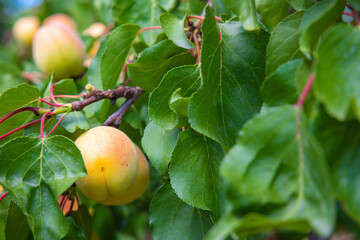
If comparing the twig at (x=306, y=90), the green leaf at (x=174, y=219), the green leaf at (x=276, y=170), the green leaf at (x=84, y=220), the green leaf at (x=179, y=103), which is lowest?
the green leaf at (x=84, y=220)

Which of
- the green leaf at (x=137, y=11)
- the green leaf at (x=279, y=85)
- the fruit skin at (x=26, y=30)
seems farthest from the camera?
the fruit skin at (x=26, y=30)

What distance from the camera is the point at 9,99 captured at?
67cm

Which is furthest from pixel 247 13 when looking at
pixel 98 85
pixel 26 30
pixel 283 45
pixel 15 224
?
pixel 26 30

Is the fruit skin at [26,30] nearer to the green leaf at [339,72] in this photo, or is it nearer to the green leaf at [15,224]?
the green leaf at [15,224]

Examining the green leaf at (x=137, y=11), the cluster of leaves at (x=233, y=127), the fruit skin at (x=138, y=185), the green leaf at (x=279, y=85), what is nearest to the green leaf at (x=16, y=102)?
the cluster of leaves at (x=233, y=127)

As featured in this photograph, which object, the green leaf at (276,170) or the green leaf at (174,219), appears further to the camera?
the green leaf at (174,219)

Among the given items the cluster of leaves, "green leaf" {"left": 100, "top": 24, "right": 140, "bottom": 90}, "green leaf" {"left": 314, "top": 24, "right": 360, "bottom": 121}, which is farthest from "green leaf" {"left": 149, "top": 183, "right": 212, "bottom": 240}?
"green leaf" {"left": 314, "top": 24, "right": 360, "bottom": 121}

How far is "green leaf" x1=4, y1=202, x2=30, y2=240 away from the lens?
665mm

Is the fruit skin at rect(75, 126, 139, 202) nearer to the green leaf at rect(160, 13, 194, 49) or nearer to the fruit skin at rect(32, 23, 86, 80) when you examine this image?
the green leaf at rect(160, 13, 194, 49)

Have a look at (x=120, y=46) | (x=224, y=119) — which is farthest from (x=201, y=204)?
(x=120, y=46)

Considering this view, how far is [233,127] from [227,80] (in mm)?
77

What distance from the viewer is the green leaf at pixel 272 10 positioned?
663mm

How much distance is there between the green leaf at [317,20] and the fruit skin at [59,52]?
2.37ft

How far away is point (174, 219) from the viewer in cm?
69
